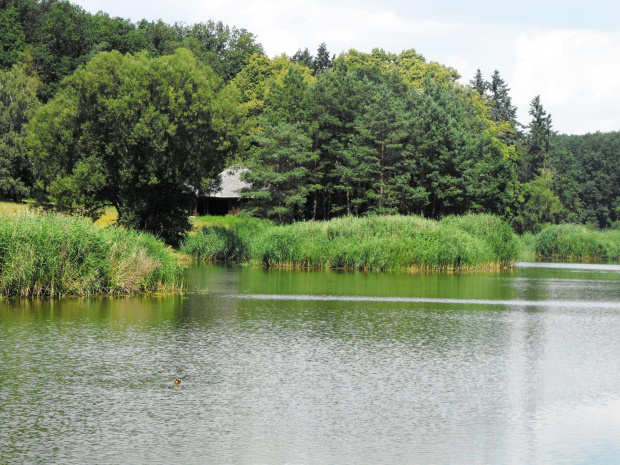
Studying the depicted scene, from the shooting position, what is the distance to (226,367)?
15.2 m

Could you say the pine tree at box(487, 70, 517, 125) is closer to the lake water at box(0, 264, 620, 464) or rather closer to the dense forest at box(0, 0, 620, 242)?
the dense forest at box(0, 0, 620, 242)

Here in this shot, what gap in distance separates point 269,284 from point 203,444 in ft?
75.5

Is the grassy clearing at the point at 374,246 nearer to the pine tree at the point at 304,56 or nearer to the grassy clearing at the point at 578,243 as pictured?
the grassy clearing at the point at 578,243

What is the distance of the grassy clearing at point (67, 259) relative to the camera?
2441cm

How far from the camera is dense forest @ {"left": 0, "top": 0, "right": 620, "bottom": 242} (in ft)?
142

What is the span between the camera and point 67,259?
2544 centimetres

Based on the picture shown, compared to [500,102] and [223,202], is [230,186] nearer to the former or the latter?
[223,202]

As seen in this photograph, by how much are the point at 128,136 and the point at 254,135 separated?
74.9ft

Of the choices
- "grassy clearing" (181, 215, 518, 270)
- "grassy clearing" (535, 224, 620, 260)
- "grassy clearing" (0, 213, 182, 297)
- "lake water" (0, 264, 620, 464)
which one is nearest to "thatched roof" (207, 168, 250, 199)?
"grassy clearing" (535, 224, 620, 260)

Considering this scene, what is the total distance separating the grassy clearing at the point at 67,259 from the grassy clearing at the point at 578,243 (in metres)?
45.6

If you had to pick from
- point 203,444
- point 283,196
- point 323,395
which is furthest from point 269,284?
point 283,196

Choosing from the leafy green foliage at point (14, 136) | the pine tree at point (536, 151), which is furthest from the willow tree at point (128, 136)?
the pine tree at point (536, 151)

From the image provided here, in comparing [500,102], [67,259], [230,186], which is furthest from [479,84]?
[67,259]

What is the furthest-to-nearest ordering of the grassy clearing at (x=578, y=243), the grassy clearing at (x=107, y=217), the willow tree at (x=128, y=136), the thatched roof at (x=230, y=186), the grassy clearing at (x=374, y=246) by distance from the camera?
1. the thatched roof at (x=230, y=186)
2. the grassy clearing at (x=107, y=217)
3. the grassy clearing at (x=578, y=243)
4. the willow tree at (x=128, y=136)
5. the grassy clearing at (x=374, y=246)
